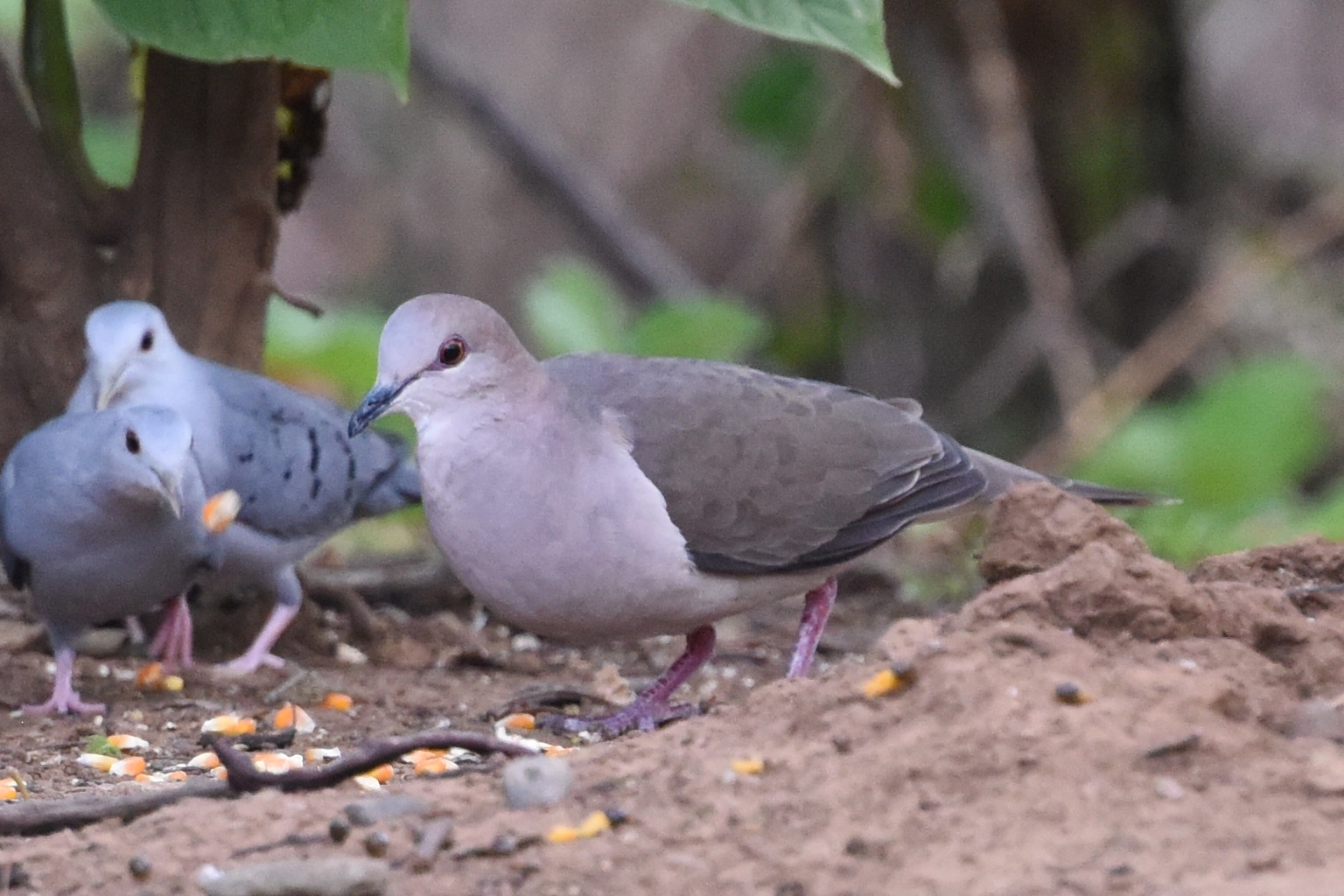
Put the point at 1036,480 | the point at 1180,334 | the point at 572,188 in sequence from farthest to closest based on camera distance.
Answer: the point at 572,188 < the point at 1180,334 < the point at 1036,480

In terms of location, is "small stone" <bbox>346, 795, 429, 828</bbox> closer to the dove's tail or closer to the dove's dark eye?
the dove's dark eye

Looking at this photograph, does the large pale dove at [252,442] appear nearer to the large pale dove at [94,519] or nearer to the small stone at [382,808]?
the large pale dove at [94,519]

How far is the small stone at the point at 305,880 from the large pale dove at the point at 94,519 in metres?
2.13

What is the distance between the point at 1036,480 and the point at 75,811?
252 centimetres

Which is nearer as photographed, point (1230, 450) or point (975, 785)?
point (975, 785)

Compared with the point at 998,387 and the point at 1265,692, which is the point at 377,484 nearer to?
the point at 1265,692

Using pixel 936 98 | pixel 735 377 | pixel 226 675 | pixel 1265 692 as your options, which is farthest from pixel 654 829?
pixel 936 98

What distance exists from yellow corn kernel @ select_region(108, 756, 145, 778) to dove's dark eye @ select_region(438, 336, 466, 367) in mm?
1056

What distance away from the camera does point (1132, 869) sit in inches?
97.7

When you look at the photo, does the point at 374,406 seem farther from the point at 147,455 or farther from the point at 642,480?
the point at 147,455

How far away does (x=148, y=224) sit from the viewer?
5.20 meters

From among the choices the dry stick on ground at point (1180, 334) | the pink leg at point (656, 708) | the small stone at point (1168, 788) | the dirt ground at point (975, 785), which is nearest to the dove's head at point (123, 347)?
the pink leg at point (656, 708)

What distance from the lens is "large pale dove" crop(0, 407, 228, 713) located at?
15.1 feet

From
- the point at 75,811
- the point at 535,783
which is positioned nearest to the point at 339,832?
the point at 535,783
